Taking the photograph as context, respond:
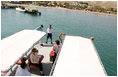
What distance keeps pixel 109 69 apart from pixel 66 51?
28.5 feet

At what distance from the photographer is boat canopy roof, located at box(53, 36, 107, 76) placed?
5.36m

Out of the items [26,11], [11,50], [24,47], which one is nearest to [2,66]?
[11,50]

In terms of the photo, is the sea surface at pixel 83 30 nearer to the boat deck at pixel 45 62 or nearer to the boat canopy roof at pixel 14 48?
the boat deck at pixel 45 62

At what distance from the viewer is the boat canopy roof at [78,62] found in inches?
211

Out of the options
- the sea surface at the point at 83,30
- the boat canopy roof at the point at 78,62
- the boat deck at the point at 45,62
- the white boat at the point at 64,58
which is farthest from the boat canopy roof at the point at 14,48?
the sea surface at the point at 83,30

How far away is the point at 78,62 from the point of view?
6105 mm

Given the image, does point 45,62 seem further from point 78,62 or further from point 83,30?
point 83,30

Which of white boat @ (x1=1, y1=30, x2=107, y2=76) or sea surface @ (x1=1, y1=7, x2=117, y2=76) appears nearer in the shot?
white boat @ (x1=1, y1=30, x2=107, y2=76)

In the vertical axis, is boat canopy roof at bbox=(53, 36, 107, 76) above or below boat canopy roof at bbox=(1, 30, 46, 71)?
below

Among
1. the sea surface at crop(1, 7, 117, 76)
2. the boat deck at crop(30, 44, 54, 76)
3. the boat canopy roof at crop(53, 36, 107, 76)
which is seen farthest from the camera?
the sea surface at crop(1, 7, 117, 76)

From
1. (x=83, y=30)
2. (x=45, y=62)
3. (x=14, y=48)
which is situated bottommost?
(x=83, y=30)

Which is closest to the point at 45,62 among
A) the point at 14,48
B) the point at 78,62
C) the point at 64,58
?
the point at 14,48

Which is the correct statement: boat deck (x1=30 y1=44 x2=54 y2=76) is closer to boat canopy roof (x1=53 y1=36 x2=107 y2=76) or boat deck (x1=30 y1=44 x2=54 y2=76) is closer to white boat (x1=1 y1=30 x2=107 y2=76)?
white boat (x1=1 y1=30 x2=107 y2=76)

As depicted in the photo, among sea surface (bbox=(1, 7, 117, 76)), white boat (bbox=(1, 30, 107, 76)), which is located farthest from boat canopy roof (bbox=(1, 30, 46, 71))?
sea surface (bbox=(1, 7, 117, 76))
